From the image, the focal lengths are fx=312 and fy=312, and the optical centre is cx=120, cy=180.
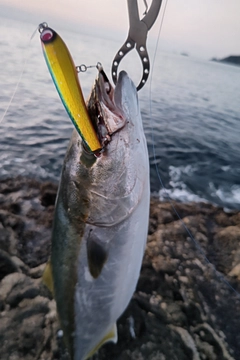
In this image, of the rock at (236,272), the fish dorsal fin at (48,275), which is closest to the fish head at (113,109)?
the fish dorsal fin at (48,275)

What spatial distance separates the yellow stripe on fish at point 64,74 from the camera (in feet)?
2.74

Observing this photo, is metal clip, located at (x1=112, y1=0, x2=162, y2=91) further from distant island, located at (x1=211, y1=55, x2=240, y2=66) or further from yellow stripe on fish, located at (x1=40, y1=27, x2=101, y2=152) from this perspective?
distant island, located at (x1=211, y1=55, x2=240, y2=66)

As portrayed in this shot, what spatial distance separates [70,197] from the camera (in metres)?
1.19

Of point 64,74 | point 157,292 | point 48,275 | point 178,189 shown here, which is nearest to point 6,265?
point 48,275

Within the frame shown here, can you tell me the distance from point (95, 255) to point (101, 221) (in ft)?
0.53

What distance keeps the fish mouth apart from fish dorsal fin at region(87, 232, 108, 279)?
39 centimetres

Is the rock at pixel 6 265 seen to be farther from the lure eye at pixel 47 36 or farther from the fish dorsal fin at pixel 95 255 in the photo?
the lure eye at pixel 47 36

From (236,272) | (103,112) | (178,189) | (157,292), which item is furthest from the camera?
(178,189)

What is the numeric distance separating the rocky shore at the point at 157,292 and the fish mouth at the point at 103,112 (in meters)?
1.26

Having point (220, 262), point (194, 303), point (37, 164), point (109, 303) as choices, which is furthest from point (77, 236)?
point (37, 164)

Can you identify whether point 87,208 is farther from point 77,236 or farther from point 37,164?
point 37,164

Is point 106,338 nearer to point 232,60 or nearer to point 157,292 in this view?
point 157,292

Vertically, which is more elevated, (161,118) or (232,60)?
(232,60)

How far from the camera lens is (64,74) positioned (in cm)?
85
